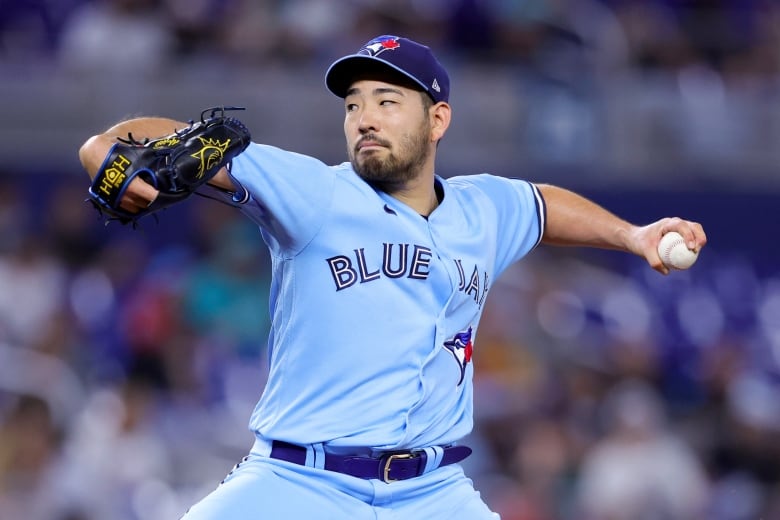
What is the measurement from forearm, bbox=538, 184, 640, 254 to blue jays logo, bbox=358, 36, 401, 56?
938 millimetres

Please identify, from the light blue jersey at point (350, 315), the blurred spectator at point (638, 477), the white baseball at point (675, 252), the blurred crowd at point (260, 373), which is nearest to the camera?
the light blue jersey at point (350, 315)

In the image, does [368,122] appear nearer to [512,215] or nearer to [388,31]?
[512,215]

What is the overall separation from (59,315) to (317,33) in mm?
3298

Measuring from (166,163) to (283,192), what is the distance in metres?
0.44

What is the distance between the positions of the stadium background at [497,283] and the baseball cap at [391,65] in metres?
4.01

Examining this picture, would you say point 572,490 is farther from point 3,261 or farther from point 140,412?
point 3,261

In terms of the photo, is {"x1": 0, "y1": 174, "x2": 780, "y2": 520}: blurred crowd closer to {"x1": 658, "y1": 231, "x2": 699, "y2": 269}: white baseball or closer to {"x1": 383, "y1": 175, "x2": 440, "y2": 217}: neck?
{"x1": 383, "y1": 175, "x2": 440, "y2": 217}: neck

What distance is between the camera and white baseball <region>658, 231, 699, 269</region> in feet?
15.0

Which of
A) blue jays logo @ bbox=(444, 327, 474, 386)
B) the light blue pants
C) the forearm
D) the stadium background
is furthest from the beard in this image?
the stadium background

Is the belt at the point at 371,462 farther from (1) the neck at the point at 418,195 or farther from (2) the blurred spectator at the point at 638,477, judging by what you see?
(2) the blurred spectator at the point at 638,477

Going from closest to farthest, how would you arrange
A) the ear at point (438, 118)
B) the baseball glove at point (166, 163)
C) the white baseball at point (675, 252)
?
the baseball glove at point (166, 163) < the white baseball at point (675, 252) < the ear at point (438, 118)

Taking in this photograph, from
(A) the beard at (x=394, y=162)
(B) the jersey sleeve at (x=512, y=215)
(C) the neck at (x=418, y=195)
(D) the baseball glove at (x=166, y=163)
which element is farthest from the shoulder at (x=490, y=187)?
(D) the baseball glove at (x=166, y=163)

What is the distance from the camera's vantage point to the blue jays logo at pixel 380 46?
463 centimetres

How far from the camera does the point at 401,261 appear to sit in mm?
4535
